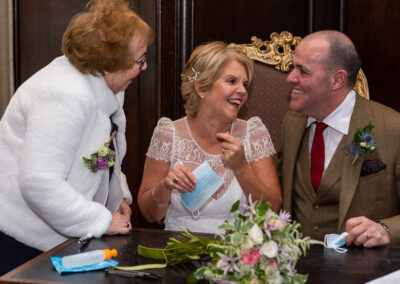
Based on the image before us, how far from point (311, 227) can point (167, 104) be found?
1.42 m

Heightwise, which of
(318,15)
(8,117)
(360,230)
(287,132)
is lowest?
(360,230)

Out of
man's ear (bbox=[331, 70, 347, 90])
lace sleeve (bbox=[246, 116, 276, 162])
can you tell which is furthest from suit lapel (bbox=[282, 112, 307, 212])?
man's ear (bbox=[331, 70, 347, 90])

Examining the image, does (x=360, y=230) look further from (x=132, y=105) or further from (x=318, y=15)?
(x=318, y=15)

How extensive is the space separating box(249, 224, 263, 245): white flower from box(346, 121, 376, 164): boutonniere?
4.29 ft

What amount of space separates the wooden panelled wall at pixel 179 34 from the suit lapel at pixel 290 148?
104 centimetres

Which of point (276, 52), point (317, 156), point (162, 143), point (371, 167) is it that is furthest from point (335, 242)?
point (276, 52)

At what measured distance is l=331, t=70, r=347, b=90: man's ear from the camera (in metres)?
2.87

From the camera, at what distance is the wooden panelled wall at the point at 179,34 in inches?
146

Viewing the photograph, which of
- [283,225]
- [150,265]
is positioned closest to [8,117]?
[150,265]

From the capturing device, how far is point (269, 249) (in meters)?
1.42

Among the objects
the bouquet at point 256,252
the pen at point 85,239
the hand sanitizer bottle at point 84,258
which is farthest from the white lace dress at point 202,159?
the bouquet at point 256,252

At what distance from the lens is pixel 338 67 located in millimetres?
2887

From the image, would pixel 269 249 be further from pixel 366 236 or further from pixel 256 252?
pixel 366 236

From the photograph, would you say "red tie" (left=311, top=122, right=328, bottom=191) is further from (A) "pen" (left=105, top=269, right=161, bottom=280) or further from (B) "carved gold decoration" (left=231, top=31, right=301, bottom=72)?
(A) "pen" (left=105, top=269, right=161, bottom=280)
